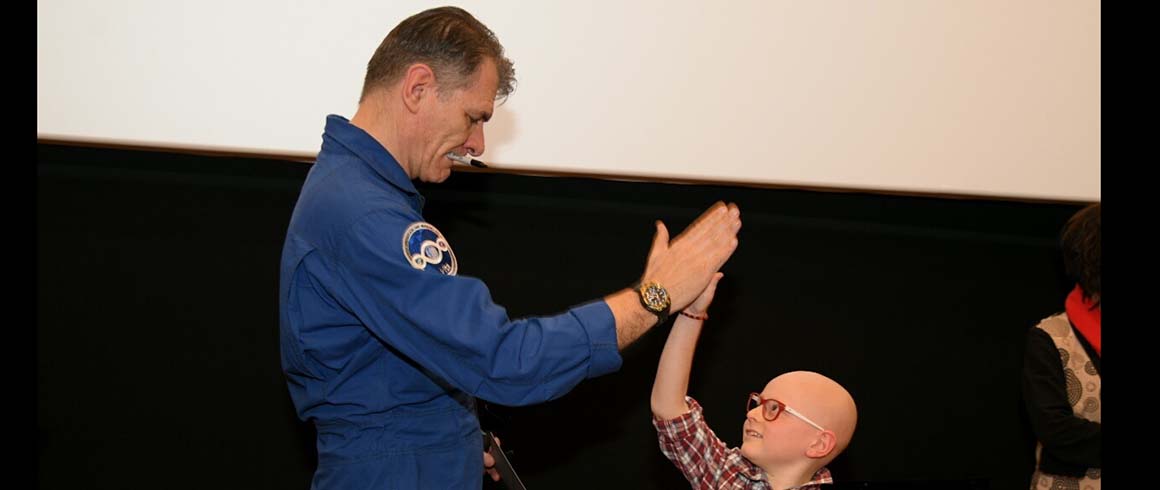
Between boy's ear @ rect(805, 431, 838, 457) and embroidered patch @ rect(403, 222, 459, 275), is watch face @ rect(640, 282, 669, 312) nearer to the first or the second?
embroidered patch @ rect(403, 222, 459, 275)

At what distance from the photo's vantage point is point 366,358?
5.68ft

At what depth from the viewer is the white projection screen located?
2.58m

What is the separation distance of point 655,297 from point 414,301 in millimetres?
353

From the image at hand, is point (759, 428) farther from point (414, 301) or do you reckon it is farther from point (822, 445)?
point (414, 301)

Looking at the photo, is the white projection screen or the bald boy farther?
the white projection screen

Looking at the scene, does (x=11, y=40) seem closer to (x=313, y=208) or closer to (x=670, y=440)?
(x=313, y=208)

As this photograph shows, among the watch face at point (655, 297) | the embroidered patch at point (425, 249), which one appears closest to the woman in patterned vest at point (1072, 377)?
the watch face at point (655, 297)

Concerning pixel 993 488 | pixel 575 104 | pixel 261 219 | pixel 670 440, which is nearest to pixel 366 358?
pixel 670 440

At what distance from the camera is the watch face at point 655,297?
66.9 inches

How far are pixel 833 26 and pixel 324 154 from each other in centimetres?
128

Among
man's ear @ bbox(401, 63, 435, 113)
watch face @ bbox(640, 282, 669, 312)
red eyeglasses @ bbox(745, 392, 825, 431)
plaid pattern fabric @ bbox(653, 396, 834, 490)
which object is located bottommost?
plaid pattern fabric @ bbox(653, 396, 834, 490)

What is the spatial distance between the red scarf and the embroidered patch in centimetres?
140

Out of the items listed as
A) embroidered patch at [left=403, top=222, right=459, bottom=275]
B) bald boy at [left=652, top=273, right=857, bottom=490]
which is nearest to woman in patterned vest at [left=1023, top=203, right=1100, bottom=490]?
bald boy at [left=652, top=273, right=857, bottom=490]

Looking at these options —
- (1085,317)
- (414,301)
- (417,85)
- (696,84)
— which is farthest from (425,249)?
(1085,317)
